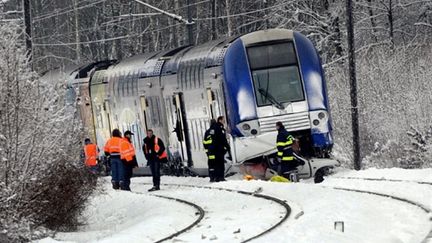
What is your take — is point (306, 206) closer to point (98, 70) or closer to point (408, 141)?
point (408, 141)

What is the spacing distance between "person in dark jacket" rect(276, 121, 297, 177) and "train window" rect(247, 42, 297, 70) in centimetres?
196

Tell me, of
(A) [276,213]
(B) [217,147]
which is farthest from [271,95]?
(A) [276,213]

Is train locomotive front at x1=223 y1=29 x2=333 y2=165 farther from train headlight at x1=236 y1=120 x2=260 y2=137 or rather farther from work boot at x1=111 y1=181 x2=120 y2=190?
work boot at x1=111 y1=181 x2=120 y2=190

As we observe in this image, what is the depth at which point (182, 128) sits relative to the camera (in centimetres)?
2433

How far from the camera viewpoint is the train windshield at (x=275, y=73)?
21266 mm

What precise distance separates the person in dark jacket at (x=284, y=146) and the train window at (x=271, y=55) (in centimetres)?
196

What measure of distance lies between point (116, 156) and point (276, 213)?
825 centimetres

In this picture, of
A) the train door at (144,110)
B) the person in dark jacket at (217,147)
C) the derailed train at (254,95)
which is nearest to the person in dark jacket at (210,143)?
the person in dark jacket at (217,147)

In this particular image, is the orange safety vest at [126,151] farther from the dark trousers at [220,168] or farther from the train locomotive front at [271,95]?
the train locomotive front at [271,95]

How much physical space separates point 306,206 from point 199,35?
5035cm

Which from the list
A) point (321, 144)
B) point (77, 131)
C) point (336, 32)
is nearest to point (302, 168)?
point (321, 144)

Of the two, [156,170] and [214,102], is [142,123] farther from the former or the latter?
[156,170]

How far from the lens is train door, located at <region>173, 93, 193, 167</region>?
23.9 metres

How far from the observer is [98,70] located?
30.2 m
